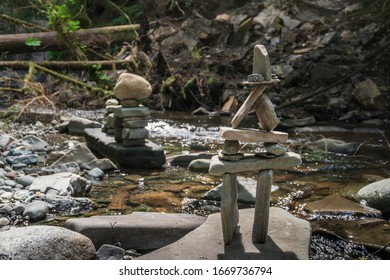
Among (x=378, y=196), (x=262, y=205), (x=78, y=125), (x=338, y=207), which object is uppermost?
(x=262, y=205)

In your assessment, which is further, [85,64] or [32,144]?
[85,64]

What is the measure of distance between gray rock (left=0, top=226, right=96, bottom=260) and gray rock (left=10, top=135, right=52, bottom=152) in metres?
4.44

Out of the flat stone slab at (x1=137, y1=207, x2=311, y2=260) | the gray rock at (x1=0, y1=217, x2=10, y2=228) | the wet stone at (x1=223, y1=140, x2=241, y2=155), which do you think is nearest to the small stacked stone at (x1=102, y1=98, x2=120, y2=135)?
the gray rock at (x1=0, y1=217, x2=10, y2=228)

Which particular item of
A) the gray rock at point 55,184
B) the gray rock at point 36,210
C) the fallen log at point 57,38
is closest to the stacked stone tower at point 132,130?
the gray rock at point 55,184

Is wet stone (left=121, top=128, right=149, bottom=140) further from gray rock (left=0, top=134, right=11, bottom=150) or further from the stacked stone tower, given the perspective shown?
gray rock (left=0, top=134, right=11, bottom=150)

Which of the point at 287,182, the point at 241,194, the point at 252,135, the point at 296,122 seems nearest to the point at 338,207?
the point at 241,194

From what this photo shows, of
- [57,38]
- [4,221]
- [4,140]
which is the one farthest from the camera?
[57,38]

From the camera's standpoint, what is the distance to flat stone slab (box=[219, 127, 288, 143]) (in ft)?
12.1

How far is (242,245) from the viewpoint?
3758 mm

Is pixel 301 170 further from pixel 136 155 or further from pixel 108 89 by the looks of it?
pixel 108 89

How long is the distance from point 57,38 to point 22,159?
7044 mm

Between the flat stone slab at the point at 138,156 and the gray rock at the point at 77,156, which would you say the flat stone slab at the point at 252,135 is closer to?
the flat stone slab at the point at 138,156

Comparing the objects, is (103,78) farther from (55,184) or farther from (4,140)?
(55,184)

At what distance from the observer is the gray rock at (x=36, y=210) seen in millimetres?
4656
